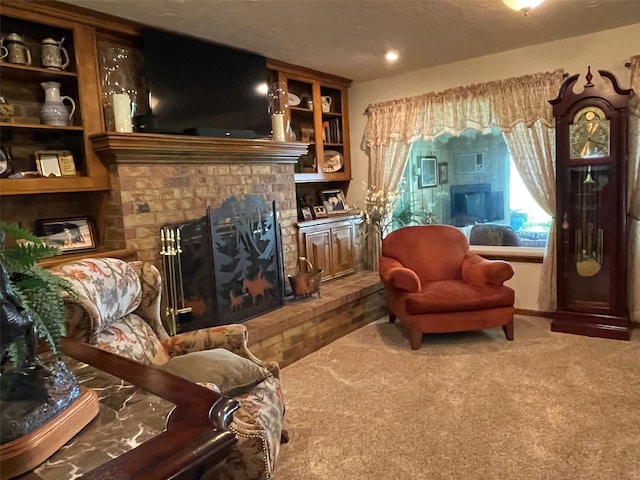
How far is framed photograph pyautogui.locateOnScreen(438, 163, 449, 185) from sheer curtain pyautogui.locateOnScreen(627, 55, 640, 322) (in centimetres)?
173

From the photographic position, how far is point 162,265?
316 cm

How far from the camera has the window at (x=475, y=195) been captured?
454cm

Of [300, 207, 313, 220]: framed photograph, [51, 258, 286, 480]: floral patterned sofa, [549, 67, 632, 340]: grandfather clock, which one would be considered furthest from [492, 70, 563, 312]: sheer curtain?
[51, 258, 286, 480]: floral patterned sofa

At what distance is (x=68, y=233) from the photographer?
2.99m

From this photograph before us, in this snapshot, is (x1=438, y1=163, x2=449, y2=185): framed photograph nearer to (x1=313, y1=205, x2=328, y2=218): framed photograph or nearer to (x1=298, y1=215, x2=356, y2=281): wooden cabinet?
(x1=298, y1=215, x2=356, y2=281): wooden cabinet

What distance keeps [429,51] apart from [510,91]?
0.81 meters

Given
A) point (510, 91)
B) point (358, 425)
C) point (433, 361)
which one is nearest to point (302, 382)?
point (358, 425)

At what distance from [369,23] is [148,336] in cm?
249

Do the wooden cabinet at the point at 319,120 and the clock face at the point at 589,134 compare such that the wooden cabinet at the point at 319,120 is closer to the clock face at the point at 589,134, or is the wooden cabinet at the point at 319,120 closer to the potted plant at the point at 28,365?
the clock face at the point at 589,134

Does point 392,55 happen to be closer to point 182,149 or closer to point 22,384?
point 182,149

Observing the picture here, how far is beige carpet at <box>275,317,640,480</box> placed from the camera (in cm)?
210

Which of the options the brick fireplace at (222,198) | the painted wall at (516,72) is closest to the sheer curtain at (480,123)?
the painted wall at (516,72)

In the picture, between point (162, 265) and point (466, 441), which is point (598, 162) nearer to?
point (466, 441)

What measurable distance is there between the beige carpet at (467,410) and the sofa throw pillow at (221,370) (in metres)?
0.53
